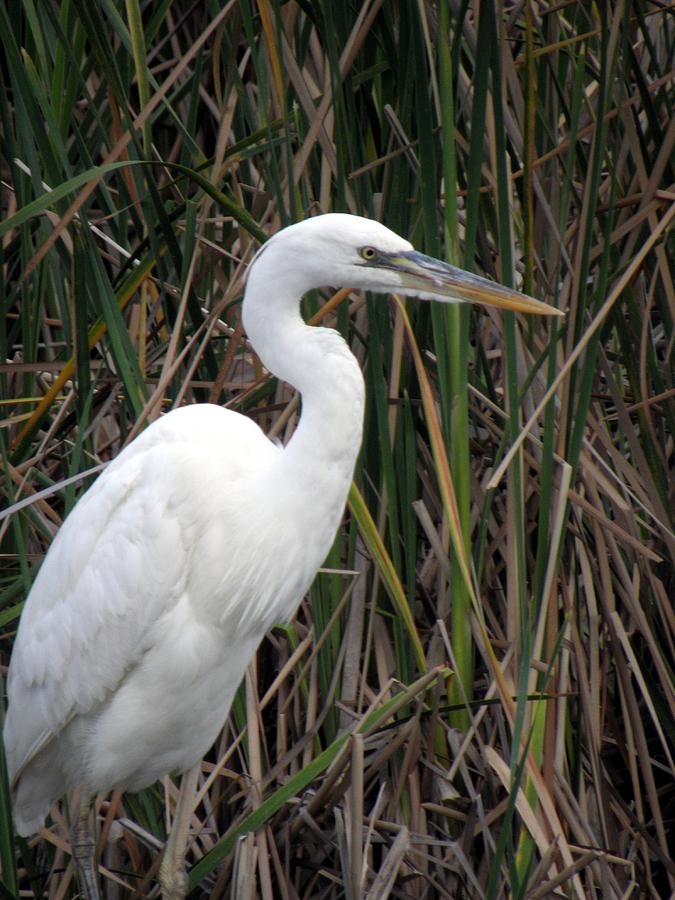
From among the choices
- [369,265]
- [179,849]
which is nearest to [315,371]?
[369,265]

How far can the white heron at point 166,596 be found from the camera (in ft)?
6.15

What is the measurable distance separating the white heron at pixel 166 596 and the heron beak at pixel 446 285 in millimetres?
240

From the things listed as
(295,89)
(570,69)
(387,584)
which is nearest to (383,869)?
(387,584)

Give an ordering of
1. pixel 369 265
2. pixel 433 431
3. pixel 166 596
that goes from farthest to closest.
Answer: pixel 166 596
pixel 433 431
pixel 369 265

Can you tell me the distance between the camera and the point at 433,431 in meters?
1.82

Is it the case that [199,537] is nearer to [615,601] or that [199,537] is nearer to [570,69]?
[615,601]

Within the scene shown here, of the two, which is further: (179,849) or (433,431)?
(179,849)

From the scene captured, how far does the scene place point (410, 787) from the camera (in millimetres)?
1949

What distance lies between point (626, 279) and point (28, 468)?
1119 millimetres

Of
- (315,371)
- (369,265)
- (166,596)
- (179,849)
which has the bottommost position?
(179,849)

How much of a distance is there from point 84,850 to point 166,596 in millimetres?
471

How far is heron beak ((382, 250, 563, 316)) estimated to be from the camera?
1.65 m

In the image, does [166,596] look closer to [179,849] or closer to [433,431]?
[179,849]

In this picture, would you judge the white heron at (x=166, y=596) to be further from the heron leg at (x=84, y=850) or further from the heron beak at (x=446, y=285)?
the heron beak at (x=446, y=285)
